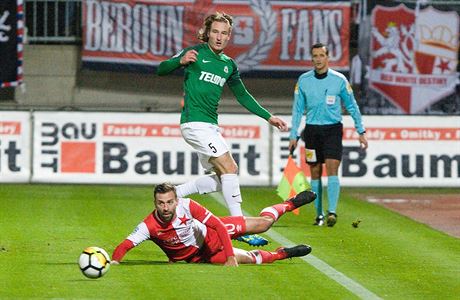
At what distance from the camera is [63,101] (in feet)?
86.4

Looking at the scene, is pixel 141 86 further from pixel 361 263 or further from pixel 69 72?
pixel 361 263

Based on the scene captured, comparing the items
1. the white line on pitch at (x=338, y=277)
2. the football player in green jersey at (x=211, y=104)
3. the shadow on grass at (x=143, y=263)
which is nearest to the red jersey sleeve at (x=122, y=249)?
the shadow on grass at (x=143, y=263)

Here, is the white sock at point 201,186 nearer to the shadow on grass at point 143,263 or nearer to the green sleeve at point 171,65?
the green sleeve at point 171,65

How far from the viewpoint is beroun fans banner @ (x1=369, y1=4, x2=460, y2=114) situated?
2652 centimetres

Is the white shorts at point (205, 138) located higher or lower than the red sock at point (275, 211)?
higher

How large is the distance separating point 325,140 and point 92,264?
6236mm

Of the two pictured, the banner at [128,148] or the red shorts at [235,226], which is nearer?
the red shorts at [235,226]

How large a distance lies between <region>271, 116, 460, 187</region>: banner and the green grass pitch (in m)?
3.24

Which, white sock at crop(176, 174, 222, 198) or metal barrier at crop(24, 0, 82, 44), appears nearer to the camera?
white sock at crop(176, 174, 222, 198)

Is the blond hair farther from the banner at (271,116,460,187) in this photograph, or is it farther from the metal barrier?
the metal barrier

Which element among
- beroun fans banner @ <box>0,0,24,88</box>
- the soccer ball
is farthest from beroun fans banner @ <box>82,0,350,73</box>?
the soccer ball

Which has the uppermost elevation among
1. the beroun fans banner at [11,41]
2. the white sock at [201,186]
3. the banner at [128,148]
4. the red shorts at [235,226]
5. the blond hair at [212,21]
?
the blond hair at [212,21]

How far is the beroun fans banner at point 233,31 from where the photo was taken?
26000 mm

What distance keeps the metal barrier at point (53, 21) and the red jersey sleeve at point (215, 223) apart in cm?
1482
